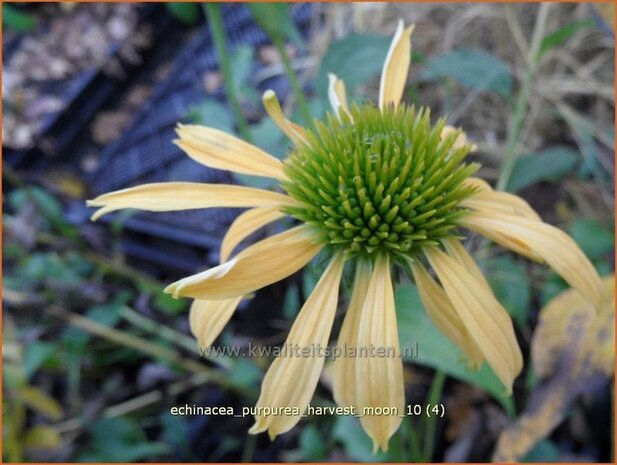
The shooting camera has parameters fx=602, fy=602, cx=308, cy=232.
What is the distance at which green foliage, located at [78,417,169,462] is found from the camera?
0.93 metres

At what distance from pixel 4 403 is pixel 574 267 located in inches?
33.1

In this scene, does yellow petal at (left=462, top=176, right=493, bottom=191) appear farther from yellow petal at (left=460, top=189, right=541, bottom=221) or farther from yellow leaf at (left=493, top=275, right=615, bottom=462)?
yellow leaf at (left=493, top=275, right=615, bottom=462)

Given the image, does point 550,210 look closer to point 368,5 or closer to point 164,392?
point 368,5

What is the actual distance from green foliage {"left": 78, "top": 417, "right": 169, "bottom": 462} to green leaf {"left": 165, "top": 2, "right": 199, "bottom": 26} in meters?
1.04

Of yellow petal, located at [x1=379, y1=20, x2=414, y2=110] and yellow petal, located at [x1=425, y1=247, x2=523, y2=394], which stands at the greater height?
yellow petal, located at [x1=379, y1=20, x2=414, y2=110]

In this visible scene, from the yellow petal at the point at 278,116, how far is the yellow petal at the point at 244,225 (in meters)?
0.08

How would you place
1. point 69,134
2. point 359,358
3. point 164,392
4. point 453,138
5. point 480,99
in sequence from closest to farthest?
1. point 359,358
2. point 453,138
3. point 164,392
4. point 480,99
5. point 69,134

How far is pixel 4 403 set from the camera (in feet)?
3.03

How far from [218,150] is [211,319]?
0.54ft

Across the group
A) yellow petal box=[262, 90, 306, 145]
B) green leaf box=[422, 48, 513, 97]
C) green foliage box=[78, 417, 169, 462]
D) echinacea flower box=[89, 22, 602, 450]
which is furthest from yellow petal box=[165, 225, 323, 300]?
green foliage box=[78, 417, 169, 462]

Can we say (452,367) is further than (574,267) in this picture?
Yes

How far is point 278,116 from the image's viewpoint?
588 mm

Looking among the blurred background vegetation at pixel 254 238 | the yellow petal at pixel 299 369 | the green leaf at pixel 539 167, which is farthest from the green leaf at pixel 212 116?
the yellow petal at pixel 299 369

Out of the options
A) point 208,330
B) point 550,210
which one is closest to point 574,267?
point 208,330
